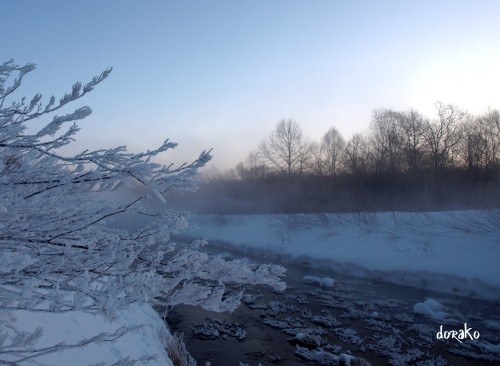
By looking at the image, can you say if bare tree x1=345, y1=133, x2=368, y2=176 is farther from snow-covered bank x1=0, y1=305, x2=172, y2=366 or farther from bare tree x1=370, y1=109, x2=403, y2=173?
snow-covered bank x1=0, y1=305, x2=172, y2=366

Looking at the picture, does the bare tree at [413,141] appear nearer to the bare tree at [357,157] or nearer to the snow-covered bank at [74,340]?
the bare tree at [357,157]

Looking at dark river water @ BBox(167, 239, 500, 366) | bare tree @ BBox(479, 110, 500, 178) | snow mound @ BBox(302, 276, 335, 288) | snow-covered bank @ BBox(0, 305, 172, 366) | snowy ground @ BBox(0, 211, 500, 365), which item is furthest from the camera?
bare tree @ BBox(479, 110, 500, 178)

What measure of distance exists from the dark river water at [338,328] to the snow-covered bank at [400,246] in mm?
1731

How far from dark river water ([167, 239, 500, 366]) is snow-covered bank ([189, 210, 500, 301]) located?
1.73 metres

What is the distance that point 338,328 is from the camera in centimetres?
920

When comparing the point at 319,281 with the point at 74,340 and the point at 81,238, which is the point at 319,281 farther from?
the point at 81,238

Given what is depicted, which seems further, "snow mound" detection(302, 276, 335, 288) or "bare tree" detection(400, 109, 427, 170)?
"bare tree" detection(400, 109, 427, 170)

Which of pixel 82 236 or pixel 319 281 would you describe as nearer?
pixel 82 236

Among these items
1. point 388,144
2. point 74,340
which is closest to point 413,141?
point 388,144

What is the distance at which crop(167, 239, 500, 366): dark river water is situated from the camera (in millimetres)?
7535

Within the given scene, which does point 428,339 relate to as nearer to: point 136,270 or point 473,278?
point 473,278

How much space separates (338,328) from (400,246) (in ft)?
31.9

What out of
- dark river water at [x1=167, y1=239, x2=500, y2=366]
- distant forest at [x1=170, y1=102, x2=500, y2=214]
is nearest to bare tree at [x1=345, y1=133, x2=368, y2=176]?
distant forest at [x1=170, y1=102, x2=500, y2=214]

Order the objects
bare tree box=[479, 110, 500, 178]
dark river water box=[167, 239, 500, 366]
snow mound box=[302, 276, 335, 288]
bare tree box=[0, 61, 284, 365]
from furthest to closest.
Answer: bare tree box=[479, 110, 500, 178]
snow mound box=[302, 276, 335, 288]
dark river water box=[167, 239, 500, 366]
bare tree box=[0, 61, 284, 365]
